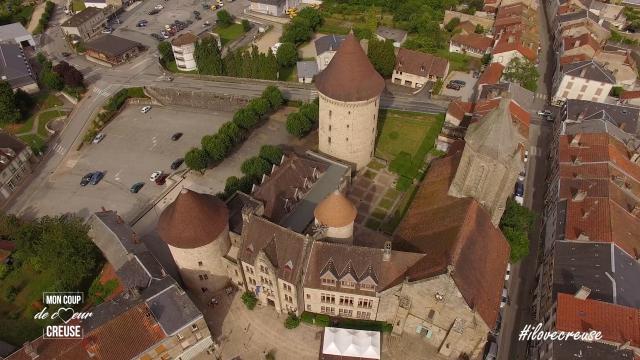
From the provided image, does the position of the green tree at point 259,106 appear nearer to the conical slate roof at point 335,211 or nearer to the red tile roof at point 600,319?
the conical slate roof at point 335,211

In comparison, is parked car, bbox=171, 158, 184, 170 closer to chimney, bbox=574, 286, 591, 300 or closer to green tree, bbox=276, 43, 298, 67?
green tree, bbox=276, 43, 298, 67

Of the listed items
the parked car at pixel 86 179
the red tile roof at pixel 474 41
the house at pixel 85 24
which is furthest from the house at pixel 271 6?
the parked car at pixel 86 179

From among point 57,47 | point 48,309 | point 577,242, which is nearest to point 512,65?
point 577,242

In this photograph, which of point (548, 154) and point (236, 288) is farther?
point (548, 154)

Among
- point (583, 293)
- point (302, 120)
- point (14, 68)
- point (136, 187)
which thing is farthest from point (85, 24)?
point (583, 293)

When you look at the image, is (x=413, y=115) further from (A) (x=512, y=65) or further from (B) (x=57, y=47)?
(B) (x=57, y=47)

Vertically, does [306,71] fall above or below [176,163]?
above

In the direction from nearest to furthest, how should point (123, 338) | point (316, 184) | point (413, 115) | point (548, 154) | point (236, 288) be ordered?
point (123, 338) → point (236, 288) → point (316, 184) → point (548, 154) → point (413, 115)

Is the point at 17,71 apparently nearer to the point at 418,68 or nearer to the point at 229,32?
the point at 229,32
